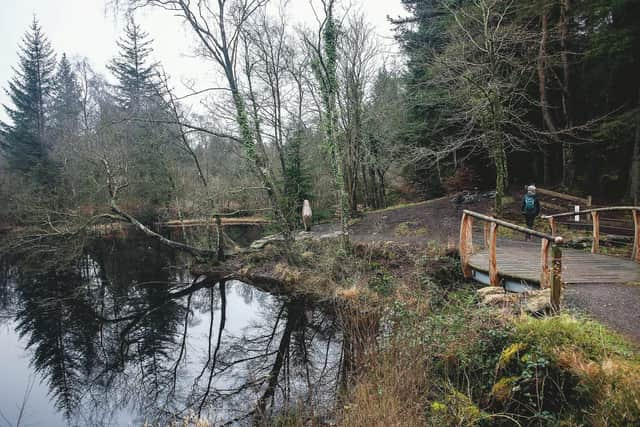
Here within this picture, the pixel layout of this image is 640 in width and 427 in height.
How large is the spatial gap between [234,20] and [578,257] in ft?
40.2

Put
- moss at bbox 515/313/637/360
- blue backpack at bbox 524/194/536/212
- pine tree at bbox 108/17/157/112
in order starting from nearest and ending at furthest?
1. moss at bbox 515/313/637/360
2. blue backpack at bbox 524/194/536/212
3. pine tree at bbox 108/17/157/112

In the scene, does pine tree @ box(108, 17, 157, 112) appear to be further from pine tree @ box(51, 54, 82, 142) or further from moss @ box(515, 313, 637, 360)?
moss @ box(515, 313, 637, 360)

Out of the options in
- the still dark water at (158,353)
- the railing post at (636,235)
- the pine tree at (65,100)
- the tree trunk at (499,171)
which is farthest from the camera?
the pine tree at (65,100)

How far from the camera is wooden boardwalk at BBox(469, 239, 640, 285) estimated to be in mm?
5445

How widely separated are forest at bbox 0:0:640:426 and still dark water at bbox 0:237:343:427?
7 cm

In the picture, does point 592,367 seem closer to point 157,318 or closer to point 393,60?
point 157,318

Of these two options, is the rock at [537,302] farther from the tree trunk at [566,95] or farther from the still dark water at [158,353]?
the tree trunk at [566,95]

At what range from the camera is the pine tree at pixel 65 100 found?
28522 millimetres

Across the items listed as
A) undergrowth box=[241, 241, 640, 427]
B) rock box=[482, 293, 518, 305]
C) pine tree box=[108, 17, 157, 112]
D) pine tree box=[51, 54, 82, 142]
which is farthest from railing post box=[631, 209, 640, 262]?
pine tree box=[51, 54, 82, 142]

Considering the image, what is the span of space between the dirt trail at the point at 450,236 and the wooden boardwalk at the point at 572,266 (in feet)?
1.11

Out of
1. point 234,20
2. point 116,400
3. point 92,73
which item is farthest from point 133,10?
point 92,73

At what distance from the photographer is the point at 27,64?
96.2ft

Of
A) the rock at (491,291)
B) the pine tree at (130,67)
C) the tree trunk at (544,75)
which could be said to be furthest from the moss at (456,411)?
the pine tree at (130,67)

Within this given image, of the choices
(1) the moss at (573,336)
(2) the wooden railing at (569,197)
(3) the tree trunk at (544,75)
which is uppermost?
(3) the tree trunk at (544,75)
